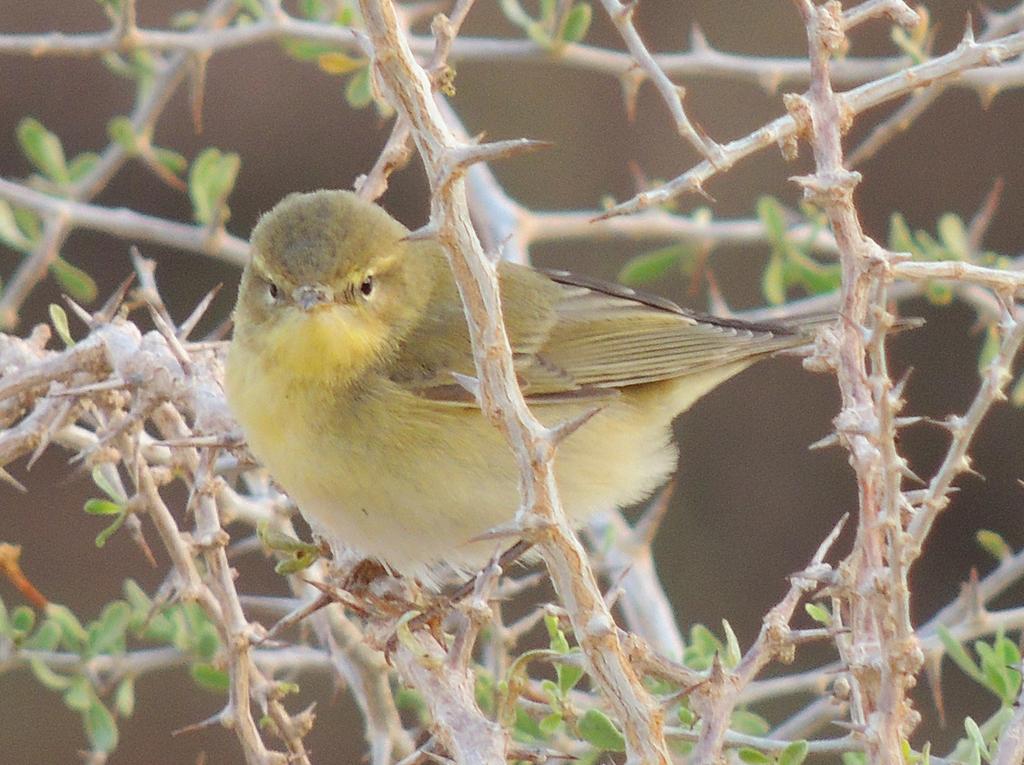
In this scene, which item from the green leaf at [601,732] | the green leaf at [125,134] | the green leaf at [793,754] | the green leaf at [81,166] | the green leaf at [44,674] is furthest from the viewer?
the green leaf at [81,166]

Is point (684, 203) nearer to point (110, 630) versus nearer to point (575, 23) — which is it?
point (575, 23)

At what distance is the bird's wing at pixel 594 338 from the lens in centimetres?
411

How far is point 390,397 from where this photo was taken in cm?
369

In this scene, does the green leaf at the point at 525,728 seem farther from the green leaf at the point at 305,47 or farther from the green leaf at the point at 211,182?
the green leaf at the point at 305,47

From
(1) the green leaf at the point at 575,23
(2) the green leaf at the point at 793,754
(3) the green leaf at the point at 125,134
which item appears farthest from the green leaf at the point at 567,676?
(3) the green leaf at the point at 125,134

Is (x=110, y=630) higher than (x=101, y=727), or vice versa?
(x=110, y=630)

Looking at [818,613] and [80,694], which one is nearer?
[818,613]

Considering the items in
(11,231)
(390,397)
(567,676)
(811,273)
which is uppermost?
(11,231)

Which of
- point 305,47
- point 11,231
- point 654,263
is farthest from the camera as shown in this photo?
point 654,263

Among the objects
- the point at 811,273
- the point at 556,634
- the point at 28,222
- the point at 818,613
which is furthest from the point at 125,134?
the point at 818,613

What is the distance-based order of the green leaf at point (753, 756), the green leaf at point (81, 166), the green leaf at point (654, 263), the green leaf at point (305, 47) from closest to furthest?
the green leaf at point (753, 756), the green leaf at point (305, 47), the green leaf at point (81, 166), the green leaf at point (654, 263)

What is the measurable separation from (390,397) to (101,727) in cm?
103

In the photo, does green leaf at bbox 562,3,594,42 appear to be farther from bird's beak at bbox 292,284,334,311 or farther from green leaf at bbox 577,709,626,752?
green leaf at bbox 577,709,626,752

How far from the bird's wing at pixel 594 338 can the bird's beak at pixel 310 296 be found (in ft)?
1.20
